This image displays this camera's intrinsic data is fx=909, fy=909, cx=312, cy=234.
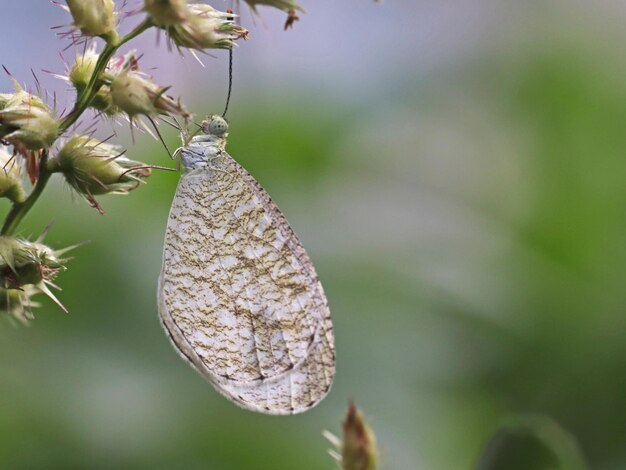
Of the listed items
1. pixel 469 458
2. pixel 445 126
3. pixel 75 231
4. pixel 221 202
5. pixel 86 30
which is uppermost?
pixel 86 30

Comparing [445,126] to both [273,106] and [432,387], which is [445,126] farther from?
[432,387]

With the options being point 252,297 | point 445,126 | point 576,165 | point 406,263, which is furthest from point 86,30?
point 445,126

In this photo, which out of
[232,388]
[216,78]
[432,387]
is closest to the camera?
[232,388]

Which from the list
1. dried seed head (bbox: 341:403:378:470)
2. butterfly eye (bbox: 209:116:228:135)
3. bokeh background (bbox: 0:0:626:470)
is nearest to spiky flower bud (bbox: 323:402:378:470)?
dried seed head (bbox: 341:403:378:470)

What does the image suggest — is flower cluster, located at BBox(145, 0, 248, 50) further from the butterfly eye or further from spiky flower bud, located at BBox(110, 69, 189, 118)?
the butterfly eye

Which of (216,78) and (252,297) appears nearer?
(252,297)

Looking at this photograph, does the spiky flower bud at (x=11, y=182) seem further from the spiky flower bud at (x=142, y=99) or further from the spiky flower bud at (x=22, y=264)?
the spiky flower bud at (x=142, y=99)

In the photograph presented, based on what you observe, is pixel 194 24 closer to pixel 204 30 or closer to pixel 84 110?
pixel 204 30
